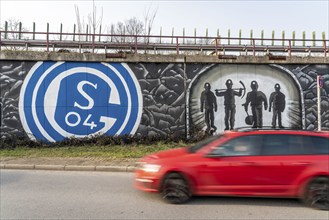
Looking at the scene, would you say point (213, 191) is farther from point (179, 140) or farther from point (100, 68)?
point (100, 68)

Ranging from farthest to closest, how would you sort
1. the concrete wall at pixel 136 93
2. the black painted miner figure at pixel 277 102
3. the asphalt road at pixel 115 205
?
the black painted miner figure at pixel 277 102 → the concrete wall at pixel 136 93 → the asphalt road at pixel 115 205

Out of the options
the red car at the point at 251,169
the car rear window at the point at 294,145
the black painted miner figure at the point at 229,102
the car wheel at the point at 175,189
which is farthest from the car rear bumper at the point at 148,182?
the black painted miner figure at the point at 229,102

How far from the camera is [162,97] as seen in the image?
1377cm

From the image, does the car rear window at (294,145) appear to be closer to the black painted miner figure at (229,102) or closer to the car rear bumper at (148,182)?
the car rear bumper at (148,182)

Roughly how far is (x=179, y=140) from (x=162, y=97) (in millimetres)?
2157

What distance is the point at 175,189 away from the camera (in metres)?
5.66

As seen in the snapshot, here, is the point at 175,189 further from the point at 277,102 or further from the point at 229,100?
the point at 277,102

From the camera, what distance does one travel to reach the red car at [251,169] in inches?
216

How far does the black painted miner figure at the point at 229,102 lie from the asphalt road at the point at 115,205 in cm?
791

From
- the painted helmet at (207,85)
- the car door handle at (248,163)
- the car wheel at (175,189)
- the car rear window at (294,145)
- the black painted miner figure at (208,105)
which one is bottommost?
the car wheel at (175,189)

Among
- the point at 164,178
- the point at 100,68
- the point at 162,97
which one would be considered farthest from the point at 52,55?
the point at 164,178

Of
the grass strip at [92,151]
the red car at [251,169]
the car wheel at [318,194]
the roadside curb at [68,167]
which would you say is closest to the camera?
the car wheel at [318,194]

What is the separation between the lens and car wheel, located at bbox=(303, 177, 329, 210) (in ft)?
17.5

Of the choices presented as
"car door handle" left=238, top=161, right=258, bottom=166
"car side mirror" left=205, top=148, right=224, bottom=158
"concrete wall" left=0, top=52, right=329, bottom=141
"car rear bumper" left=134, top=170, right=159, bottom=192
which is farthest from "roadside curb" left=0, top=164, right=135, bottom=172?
"car door handle" left=238, top=161, right=258, bottom=166
